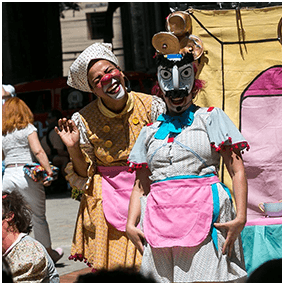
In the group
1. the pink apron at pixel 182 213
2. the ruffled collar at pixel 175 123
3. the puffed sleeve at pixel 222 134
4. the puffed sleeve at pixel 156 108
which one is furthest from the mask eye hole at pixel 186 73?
the puffed sleeve at pixel 156 108

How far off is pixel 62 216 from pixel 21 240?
5674mm

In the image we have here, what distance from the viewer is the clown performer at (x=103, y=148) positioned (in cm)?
359

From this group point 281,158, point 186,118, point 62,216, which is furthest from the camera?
point 62,216

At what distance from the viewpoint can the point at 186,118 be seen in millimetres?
2828

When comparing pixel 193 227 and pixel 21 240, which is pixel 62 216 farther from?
pixel 193 227

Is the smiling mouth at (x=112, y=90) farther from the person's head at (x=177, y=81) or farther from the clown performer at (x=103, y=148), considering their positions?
the person's head at (x=177, y=81)

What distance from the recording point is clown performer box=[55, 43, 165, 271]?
359 cm

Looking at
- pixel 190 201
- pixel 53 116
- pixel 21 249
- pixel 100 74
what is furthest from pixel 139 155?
pixel 53 116

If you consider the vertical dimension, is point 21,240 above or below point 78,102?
above

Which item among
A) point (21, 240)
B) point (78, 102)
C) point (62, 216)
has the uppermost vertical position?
point (21, 240)

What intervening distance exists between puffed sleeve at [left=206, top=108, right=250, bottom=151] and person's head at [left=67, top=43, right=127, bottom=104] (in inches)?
39.0

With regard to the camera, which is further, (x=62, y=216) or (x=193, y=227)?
(x=62, y=216)

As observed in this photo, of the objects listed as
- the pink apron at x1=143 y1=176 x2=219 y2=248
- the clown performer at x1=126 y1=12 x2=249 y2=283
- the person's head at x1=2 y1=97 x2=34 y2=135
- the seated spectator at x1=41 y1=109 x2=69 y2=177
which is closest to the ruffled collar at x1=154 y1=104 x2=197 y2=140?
the clown performer at x1=126 y1=12 x2=249 y2=283

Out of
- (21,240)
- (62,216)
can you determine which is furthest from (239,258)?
(62,216)
